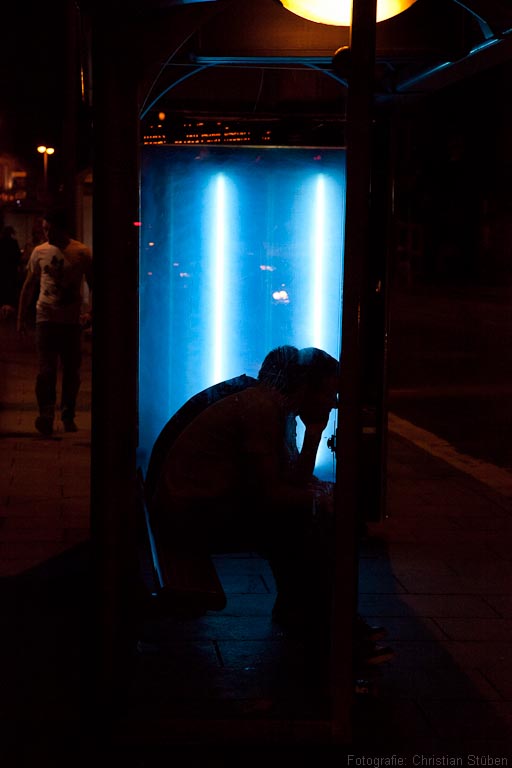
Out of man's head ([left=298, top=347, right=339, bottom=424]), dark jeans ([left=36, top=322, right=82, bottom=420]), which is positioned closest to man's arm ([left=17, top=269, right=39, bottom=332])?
dark jeans ([left=36, top=322, right=82, bottom=420])

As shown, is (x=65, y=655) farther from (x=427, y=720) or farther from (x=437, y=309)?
(x=437, y=309)

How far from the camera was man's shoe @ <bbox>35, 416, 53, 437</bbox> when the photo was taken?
376 inches

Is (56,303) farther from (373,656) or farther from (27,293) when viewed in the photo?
(373,656)

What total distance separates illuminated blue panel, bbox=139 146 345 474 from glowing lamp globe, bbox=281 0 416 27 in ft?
5.05

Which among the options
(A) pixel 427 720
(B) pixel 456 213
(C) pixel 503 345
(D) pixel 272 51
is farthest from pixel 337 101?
(B) pixel 456 213

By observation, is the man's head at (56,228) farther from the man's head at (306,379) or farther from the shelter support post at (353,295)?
the shelter support post at (353,295)

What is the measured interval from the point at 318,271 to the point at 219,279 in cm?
59

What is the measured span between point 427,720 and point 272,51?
3415mm

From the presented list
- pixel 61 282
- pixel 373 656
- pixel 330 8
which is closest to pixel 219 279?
pixel 330 8

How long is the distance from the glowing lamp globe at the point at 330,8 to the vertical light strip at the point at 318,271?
1.57 meters

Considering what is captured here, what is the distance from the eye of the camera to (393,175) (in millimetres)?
6035

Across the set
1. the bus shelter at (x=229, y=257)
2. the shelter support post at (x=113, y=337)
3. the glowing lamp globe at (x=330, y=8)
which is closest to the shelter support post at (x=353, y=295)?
the bus shelter at (x=229, y=257)

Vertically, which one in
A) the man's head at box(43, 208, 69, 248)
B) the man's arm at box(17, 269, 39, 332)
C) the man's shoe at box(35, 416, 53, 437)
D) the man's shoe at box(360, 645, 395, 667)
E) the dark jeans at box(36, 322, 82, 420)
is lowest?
the man's shoe at box(360, 645, 395, 667)

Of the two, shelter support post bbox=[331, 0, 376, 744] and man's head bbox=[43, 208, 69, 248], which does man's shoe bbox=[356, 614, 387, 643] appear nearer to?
shelter support post bbox=[331, 0, 376, 744]
